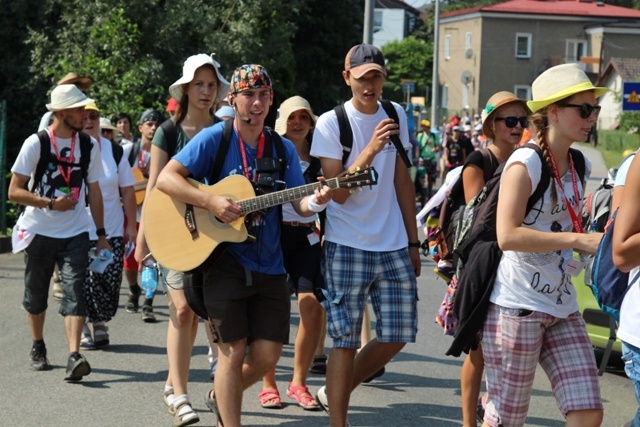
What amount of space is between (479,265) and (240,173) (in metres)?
1.46

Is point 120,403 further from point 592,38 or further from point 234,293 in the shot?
point 592,38

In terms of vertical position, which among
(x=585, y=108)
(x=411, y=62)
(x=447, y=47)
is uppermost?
(x=447, y=47)

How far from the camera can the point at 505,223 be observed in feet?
15.1

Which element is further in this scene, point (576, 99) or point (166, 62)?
point (166, 62)

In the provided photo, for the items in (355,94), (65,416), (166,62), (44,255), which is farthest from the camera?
(166,62)

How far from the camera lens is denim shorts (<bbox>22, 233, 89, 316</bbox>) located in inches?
310

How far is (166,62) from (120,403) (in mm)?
16859

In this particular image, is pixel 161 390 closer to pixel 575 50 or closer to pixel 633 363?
pixel 633 363

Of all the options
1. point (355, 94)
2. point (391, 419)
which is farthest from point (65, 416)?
point (355, 94)

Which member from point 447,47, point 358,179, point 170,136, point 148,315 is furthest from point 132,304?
point 447,47

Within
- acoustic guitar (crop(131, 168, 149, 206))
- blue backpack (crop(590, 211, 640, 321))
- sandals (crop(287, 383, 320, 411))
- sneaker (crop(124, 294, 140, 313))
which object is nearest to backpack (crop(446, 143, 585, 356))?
blue backpack (crop(590, 211, 640, 321))

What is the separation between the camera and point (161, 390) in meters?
7.73

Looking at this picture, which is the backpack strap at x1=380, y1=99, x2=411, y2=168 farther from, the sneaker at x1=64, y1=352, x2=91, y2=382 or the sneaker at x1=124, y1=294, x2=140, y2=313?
the sneaker at x1=124, y1=294, x2=140, y2=313

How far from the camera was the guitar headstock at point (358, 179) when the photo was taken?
5395 millimetres
